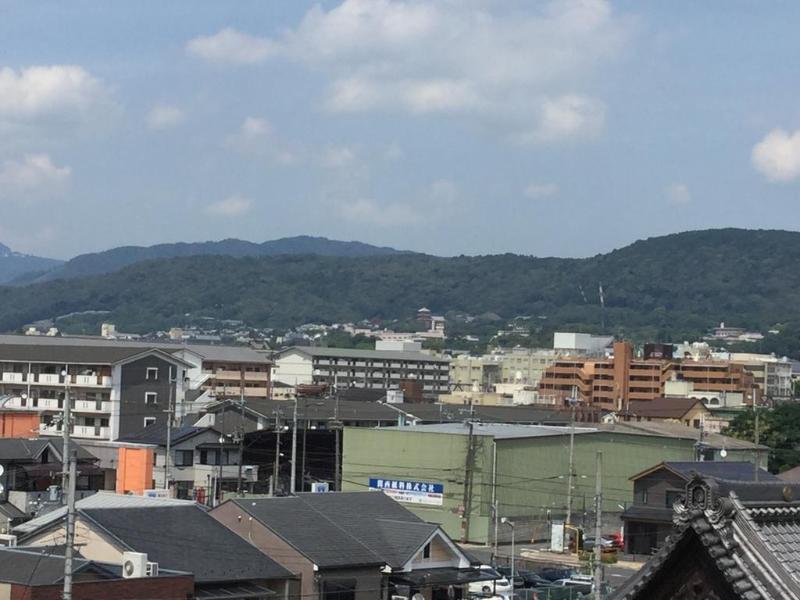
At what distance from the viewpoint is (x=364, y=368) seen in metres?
136

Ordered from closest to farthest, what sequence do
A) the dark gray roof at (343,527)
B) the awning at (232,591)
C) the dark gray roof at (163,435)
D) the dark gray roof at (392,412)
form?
the awning at (232,591) < the dark gray roof at (343,527) < the dark gray roof at (163,435) < the dark gray roof at (392,412)

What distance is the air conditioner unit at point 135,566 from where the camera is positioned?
73.7 ft

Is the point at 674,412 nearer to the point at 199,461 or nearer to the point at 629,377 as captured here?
the point at 629,377

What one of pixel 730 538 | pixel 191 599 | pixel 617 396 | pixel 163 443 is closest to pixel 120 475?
pixel 163 443

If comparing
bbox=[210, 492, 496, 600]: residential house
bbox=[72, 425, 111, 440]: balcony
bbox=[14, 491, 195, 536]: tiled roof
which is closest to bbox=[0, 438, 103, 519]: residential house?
bbox=[14, 491, 195, 536]: tiled roof

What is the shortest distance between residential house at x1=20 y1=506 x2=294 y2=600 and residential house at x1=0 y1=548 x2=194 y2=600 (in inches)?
38.6

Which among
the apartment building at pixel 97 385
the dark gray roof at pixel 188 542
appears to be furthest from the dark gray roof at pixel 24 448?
the apartment building at pixel 97 385

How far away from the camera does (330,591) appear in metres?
27.6

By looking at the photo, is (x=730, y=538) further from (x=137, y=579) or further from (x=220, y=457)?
(x=220, y=457)

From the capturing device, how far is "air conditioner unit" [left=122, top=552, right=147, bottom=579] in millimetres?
22453

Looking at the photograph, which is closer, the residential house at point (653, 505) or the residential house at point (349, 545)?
the residential house at point (349, 545)

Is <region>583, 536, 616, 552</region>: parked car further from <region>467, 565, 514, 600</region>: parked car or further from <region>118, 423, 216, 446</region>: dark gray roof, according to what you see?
<region>118, 423, 216, 446</region>: dark gray roof

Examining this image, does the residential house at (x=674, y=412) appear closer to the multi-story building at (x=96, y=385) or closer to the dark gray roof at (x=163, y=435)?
the multi-story building at (x=96, y=385)

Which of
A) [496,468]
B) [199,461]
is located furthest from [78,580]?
[199,461]
